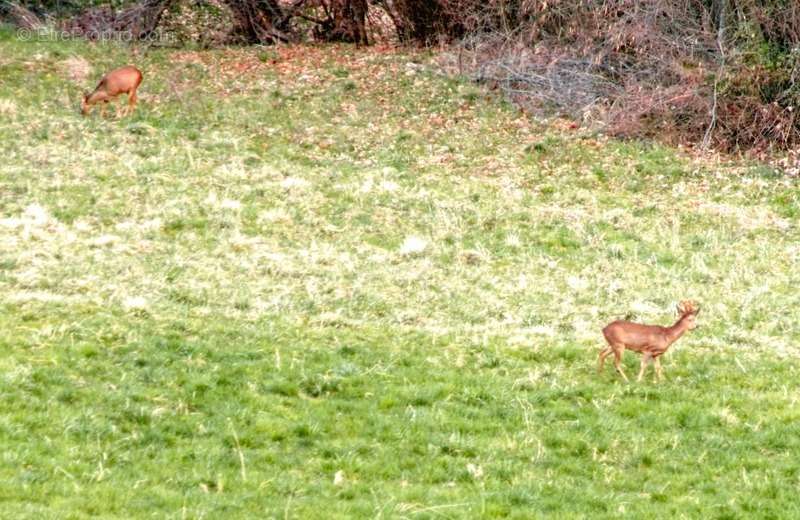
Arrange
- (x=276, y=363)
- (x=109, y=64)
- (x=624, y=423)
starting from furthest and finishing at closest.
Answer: (x=109, y=64) → (x=276, y=363) → (x=624, y=423)

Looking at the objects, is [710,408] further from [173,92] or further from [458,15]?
[458,15]

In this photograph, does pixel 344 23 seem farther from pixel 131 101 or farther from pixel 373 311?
pixel 373 311

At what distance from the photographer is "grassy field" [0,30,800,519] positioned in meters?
8.56

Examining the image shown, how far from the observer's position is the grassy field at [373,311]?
8.56 m

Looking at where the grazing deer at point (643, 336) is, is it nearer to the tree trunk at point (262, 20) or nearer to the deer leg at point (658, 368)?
the deer leg at point (658, 368)

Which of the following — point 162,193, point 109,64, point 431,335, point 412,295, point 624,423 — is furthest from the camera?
point 109,64

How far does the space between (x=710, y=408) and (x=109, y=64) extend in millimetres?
17122

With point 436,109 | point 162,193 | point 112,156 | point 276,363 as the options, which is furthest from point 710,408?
point 436,109

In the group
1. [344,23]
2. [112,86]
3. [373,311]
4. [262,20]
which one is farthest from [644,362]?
[262,20]

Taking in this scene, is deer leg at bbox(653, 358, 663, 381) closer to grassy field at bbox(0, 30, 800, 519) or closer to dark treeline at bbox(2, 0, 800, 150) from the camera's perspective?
grassy field at bbox(0, 30, 800, 519)

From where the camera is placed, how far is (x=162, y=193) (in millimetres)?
17016

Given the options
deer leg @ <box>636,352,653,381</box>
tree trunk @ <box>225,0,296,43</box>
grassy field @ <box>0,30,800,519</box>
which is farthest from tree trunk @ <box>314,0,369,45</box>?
deer leg @ <box>636,352,653,381</box>

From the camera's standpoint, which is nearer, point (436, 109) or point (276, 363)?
point (276, 363)

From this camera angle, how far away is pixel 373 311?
12.7 m
